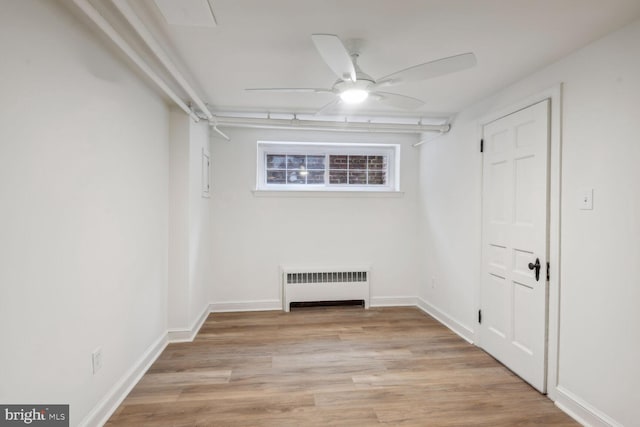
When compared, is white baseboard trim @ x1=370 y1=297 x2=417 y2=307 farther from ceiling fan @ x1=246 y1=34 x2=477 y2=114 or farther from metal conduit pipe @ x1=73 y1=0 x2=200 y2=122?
metal conduit pipe @ x1=73 y1=0 x2=200 y2=122

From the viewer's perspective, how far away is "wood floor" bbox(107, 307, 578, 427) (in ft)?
6.02

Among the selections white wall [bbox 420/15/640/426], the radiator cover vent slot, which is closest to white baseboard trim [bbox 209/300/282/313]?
the radiator cover vent slot

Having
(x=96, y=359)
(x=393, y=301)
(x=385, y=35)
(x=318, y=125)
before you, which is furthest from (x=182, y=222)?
(x=393, y=301)

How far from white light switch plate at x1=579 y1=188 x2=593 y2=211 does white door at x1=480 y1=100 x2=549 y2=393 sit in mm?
237

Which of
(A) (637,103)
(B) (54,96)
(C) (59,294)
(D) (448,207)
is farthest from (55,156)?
(D) (448,207)

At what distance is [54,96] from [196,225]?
183 centimetres

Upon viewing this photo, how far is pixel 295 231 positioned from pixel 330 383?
1.94 metres

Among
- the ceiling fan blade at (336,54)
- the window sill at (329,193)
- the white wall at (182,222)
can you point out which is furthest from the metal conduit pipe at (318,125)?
the ceiling fan blade at (336,54)

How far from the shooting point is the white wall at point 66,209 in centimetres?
117

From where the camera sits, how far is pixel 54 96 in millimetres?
1364

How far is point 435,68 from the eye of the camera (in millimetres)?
1643

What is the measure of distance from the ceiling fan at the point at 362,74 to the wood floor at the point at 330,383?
1.98 m

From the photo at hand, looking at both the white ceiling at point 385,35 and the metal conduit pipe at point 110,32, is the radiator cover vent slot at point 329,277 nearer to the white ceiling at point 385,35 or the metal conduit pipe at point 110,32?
the white ceiling at point 385,35

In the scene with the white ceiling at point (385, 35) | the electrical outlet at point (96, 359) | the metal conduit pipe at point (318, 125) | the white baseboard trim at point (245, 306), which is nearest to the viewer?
the white ceiling at point (385, 35)
